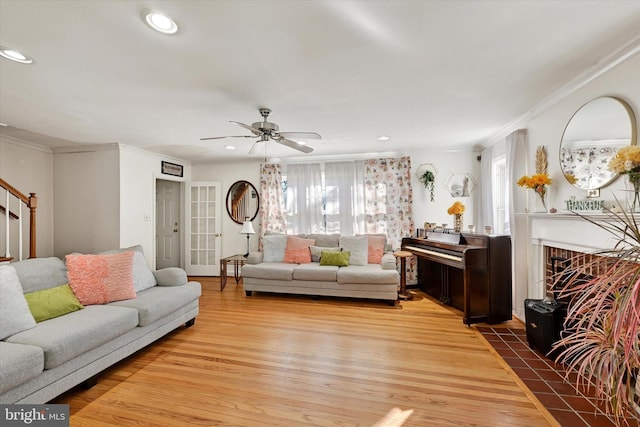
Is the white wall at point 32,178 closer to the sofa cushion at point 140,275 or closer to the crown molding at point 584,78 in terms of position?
the sofa cushion at point 140,275

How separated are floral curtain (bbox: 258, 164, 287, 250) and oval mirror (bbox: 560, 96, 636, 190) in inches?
163

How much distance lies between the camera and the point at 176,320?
9.78 ft

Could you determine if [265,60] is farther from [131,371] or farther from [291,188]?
[291,188]

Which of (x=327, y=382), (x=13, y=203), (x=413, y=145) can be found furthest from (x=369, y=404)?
(x=13, y=203)

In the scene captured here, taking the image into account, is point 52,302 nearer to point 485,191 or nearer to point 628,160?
point 628,160

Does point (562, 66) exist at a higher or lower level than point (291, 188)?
higher

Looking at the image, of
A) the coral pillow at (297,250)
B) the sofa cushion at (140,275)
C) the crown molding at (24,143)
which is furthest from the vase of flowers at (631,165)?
the crown molding at (24,143)

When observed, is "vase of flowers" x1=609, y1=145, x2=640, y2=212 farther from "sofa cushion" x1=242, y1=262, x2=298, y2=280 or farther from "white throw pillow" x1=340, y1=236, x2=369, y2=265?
"sofa cushion" x1=242, y1=262, x2=298, y2=280

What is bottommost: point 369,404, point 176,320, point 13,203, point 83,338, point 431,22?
point 369,404

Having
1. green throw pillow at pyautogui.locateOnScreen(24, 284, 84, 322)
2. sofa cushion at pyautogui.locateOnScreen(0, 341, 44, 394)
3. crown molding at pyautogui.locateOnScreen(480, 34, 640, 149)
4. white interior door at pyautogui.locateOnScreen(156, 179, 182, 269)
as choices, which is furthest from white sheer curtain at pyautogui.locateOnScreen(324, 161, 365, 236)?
sofa cushion at pyautogui.locateOnScreen(0, 341, 44, 394)

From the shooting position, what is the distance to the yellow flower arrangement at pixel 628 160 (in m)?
1.74

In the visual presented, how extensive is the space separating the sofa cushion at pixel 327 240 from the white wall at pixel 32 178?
4.20m

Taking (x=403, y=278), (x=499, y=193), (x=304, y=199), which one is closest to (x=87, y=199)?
(x=304, y=199)

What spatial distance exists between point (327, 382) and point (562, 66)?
9.76 ft
